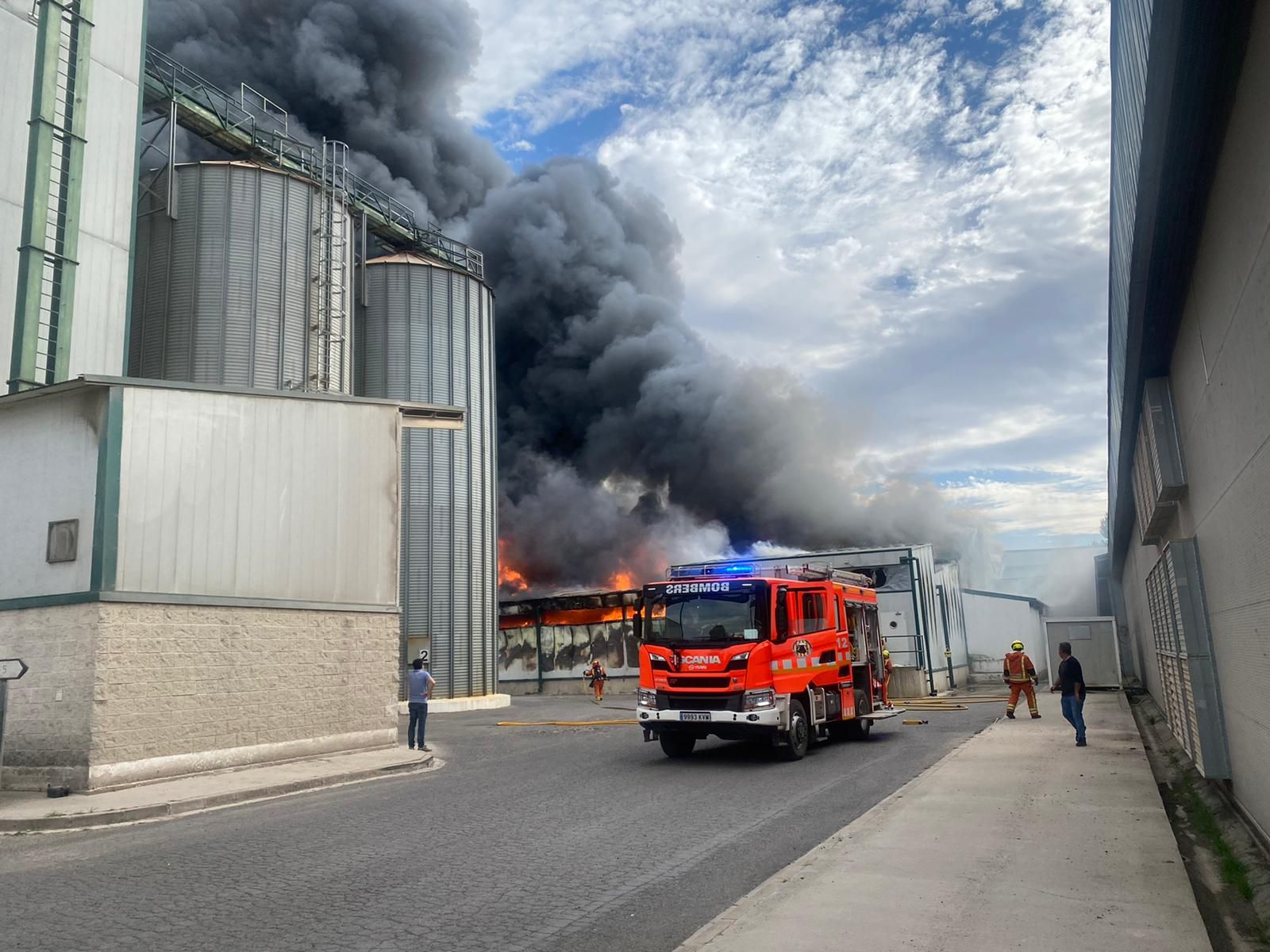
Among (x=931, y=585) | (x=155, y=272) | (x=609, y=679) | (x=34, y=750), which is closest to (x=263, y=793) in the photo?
(x=34, y=750)

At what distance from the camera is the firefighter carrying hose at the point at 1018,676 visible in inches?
613

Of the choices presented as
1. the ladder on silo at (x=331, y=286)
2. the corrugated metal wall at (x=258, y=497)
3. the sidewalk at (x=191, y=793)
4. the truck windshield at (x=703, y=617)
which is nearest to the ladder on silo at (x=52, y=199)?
the corrugated metal wall at (x=258, y=497)

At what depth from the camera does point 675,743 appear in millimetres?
12336

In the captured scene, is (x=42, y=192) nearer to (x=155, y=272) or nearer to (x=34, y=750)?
(x=155, y=272)

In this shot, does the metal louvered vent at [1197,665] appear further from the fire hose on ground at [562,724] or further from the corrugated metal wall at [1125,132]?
the fire hose on ground at [562,724]

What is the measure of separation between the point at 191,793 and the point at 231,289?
58.8 ft

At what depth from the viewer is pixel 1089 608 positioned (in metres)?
61.8

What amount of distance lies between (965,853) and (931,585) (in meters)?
22.2

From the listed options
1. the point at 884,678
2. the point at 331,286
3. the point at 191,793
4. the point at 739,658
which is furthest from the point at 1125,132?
the point at 331,286

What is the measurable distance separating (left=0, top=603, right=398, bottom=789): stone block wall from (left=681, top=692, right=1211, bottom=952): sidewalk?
8.30m

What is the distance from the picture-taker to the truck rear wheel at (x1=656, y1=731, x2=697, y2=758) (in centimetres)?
1225

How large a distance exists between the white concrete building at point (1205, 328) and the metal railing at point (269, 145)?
25.5 metres

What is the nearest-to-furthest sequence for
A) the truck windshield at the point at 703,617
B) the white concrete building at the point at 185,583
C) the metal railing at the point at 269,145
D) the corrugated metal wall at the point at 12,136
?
the white concrete building at the point at 185,583
the truck windshield at the point at 703,617
the corrugated metal wall at the point at 12,136
the metal railing at the point at 269,145

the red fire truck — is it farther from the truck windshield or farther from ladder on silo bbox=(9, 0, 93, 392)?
ladder on silo bbox=(9, 0, 93, 392)
